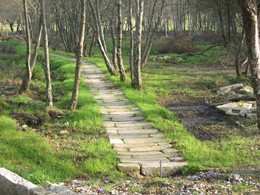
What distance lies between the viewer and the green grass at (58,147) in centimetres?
723

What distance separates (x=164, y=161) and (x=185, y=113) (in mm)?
4913

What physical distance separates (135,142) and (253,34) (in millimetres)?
3803

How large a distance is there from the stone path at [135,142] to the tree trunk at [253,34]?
2.11 m

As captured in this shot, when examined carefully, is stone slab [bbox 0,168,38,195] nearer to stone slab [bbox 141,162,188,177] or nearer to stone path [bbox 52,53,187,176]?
stone path [bbox 52,53,187,176]

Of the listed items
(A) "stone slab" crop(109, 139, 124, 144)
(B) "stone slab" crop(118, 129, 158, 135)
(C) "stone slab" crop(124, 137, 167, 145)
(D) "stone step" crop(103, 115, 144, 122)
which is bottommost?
(C) "stone slab" crop(124, 137, 167, 145)

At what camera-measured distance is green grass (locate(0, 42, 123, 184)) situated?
7234 millimetres

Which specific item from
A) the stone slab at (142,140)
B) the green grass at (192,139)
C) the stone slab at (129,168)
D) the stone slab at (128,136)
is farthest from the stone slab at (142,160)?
the stone slab at (128,136)

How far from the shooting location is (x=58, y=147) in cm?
848

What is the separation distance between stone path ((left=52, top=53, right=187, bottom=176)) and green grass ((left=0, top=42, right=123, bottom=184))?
0.92 ft

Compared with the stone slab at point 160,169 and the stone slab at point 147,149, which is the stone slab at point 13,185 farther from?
the stone slab at point 147,149

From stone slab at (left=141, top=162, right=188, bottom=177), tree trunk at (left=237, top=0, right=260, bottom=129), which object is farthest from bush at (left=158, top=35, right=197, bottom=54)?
tree trunk at (left=237, top=0, right=260, bottom=129)

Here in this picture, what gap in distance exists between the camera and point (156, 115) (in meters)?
11.6

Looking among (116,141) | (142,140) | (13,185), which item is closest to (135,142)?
(142,140)

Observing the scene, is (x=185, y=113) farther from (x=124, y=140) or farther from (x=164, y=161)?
(x=164, y=161)
